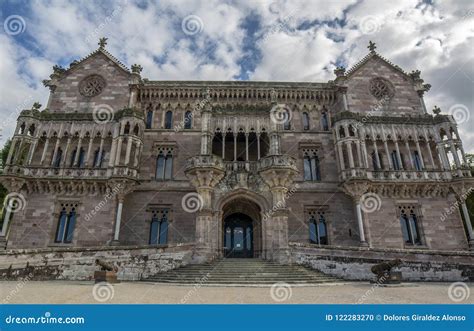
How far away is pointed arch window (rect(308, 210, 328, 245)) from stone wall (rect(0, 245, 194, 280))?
10.1 metres

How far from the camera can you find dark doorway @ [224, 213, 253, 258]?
66.9ft

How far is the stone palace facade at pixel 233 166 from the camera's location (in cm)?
1997

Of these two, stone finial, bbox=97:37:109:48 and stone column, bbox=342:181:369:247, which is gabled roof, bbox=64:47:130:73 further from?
stone column, bbox=342:181:369:247

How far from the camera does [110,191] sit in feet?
68.9

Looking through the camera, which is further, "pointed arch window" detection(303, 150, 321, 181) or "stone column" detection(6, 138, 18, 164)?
"pointed arch window" detection(303, 150, 321, 181)

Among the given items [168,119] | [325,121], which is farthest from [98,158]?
[325,121]

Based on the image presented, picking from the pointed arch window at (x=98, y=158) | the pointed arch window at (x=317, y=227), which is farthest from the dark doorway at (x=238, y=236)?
the pointed arch window at (x=98, y=158)

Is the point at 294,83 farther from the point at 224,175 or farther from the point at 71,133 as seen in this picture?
the point at 71,133

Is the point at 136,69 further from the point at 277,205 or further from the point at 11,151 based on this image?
the point at 277,205

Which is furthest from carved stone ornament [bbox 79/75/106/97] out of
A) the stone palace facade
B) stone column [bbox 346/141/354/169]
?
stone column [bbox 346/141/354/169]

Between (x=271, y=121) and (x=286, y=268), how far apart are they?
10314 mm

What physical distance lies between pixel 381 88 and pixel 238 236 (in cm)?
1925

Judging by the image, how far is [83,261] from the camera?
50.1 ft

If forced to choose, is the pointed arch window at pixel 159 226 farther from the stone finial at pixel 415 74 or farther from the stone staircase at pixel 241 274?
the stone finial at pixel 415 74
